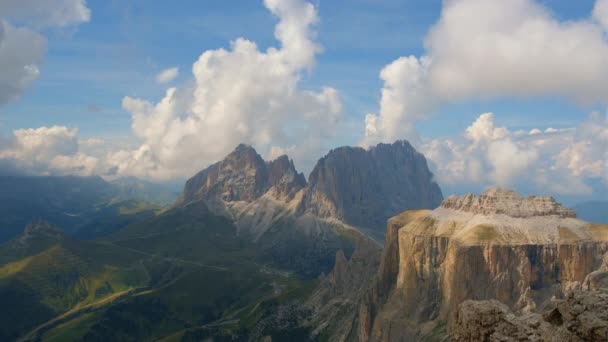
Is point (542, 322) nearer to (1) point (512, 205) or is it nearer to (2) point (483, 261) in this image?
(2) point (483, 261)

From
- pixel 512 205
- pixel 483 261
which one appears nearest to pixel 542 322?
pixel 483 261

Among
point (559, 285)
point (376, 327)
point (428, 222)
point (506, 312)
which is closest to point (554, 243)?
point (559, 285)

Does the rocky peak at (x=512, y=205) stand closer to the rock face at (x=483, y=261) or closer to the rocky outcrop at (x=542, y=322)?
the rock face at (x=483, y=261)

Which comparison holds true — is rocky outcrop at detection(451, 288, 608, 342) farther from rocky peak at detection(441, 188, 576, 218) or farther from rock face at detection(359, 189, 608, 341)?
rocky peak at detection(441, 188, 576, 218)

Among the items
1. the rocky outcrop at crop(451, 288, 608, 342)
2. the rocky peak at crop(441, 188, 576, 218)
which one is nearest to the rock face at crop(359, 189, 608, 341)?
the rocky peak at crop(441, 188, 576, 218)

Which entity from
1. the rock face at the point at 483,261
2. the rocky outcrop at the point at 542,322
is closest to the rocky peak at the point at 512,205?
the rock face at the point at 483,261

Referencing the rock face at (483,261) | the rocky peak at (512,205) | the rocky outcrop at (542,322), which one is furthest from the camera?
the rocky peak at (512,205)

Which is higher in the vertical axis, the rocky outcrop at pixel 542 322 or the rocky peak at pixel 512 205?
the rocky peak at pixel 512 205
